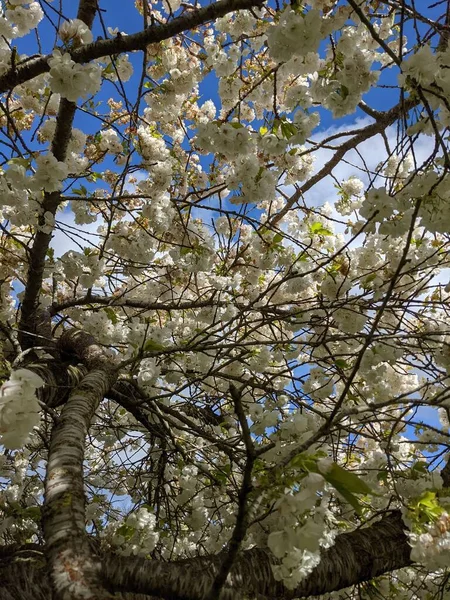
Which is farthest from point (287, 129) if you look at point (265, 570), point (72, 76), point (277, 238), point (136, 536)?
point (136, 536)

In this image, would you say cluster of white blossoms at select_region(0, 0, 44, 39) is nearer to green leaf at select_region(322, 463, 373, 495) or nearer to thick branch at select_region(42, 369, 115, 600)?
thick branch at select_region(42, 369, 115, 600)

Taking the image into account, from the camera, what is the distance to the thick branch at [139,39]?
231 cm

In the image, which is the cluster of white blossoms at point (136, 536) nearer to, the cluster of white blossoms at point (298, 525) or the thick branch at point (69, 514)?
the thick branch at point (69, 514)

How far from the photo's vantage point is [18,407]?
51.9 inches

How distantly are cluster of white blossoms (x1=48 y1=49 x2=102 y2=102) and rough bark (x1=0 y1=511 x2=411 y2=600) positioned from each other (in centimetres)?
→ 206

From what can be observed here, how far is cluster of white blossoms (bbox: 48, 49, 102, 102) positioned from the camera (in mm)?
2289

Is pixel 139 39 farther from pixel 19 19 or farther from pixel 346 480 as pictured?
pixel 346 480

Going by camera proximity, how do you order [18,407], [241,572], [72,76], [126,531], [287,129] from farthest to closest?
1. [287,129]
2. [72,76]
3. [126,531]
4. [241,572]
5. [18,407]

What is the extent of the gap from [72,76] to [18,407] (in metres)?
1.71

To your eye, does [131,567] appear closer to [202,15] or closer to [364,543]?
[364,543]

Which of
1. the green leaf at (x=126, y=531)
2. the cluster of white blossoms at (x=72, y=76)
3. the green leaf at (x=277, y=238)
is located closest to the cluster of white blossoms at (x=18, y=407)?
the green leaf at (x=126, y=531)

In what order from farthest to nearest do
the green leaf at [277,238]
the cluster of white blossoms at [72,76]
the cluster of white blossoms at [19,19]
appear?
the green leaf at [277,238] → the cluster of white blossoms at [19,19] → the cluster of white blossoms at [72,76]

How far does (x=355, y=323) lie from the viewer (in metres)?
3.15

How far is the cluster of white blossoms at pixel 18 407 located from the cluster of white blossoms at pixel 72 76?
5.22 ft
